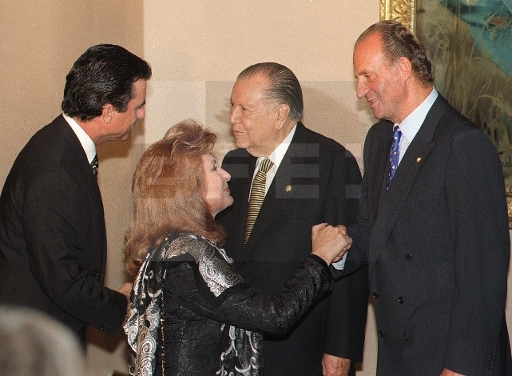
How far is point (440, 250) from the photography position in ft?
8.29

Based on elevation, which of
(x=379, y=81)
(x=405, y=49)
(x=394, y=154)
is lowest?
(x=394, y=154)

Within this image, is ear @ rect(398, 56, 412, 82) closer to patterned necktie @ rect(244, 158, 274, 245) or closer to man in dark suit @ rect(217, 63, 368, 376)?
man in dark suit @ rect(217, 63, 368, 376)

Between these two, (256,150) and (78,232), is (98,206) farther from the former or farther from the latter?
(256,150)

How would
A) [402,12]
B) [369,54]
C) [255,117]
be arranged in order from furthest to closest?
[402,12] → [255,117] → [369,54]

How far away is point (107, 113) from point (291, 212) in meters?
0.90

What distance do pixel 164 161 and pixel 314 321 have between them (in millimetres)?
1261

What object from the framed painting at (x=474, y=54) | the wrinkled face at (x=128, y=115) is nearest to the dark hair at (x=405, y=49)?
the wrinkled face at (x=128, y=115)

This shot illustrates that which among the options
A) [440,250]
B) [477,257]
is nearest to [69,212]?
[440,250]

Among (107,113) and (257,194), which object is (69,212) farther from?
(257,194)

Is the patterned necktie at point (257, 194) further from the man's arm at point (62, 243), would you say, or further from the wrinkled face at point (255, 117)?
the man's arm at point (62, 243)

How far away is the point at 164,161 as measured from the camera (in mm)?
2320

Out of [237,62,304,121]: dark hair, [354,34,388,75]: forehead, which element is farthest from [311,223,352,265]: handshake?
[237,62,304,121]: dark hair

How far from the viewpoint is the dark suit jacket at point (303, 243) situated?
3.19 m

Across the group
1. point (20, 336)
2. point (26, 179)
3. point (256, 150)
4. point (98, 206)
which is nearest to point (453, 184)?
point (256, 150)
